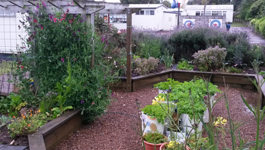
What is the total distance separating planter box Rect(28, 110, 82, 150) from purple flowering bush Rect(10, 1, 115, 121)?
0.17 metres

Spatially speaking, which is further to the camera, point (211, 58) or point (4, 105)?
point (211, 58)

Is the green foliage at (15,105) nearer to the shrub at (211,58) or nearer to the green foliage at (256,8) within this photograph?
the shrub at (211,58)

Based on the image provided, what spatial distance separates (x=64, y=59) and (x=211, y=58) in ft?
13.5

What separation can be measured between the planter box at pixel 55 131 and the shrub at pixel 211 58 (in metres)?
4.09

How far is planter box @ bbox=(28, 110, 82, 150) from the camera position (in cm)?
265

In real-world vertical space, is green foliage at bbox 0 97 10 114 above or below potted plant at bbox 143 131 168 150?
above

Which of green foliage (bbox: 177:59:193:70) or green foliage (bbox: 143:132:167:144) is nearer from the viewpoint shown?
green foliage (bbox: 143:132:167:144)

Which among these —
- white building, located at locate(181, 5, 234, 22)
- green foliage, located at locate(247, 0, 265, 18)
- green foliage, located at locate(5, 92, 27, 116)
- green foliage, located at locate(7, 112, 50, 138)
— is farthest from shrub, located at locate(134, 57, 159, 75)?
white building, located at locate(181, 5, 234, 22)

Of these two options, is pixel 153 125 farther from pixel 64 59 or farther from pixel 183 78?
pixel 183 78

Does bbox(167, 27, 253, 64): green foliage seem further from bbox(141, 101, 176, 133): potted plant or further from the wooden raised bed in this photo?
bbox(141, 101, 176, 133): potted plant

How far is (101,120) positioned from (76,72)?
39.7 inches

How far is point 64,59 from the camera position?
11.7 ft

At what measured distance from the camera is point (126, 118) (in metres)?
4.11

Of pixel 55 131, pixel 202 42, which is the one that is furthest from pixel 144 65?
pixel 55 131
